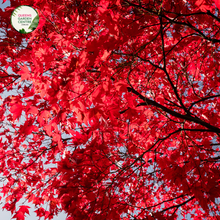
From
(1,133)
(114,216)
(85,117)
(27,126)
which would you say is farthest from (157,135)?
(1,133)

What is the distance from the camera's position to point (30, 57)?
2281 mm

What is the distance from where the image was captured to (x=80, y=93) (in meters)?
1.96

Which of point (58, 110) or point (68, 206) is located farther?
point (58, 110)

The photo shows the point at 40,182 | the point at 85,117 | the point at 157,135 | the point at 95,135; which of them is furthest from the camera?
the point at 40,182

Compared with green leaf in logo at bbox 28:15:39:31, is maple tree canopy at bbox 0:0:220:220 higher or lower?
lower

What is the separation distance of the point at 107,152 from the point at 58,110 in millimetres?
1002

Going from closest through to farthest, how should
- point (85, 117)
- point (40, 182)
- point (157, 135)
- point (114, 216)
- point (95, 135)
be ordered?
point (85, 117), point (114, 216), point (95, 135), point (157, 135), point (40, 182)

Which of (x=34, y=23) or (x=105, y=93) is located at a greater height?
(x=34, y=23)

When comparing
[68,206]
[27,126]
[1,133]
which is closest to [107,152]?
[68,206]

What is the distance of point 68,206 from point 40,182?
2.02 metres

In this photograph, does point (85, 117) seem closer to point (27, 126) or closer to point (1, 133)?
point (27, 126)

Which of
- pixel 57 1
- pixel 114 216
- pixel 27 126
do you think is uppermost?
pixel 57 1

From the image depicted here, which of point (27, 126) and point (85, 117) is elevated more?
point (27, 126)

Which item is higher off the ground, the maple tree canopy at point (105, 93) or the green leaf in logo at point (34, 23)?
the green leaf in logo at point (34, 23)
